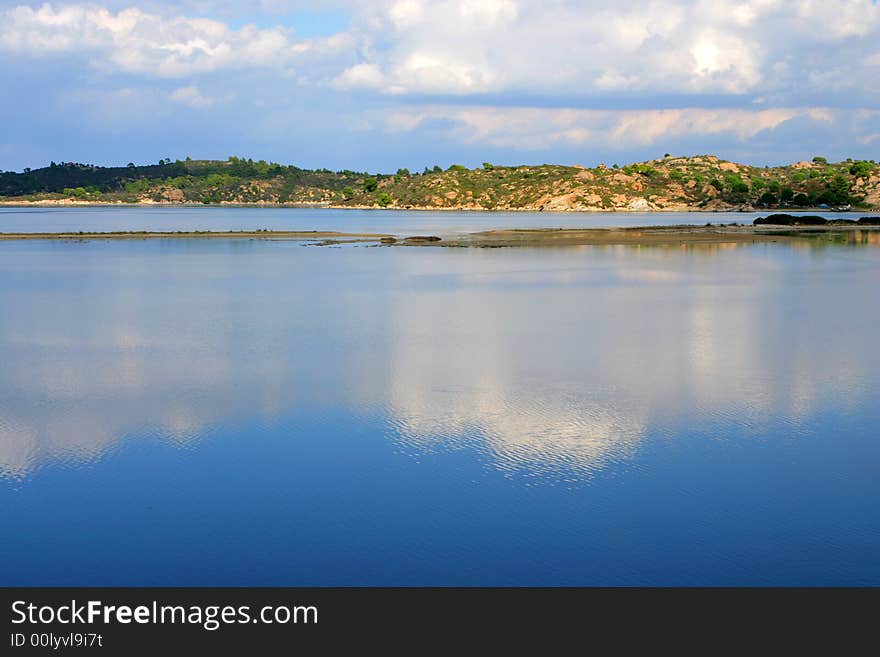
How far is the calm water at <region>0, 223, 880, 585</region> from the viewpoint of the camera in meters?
12.1

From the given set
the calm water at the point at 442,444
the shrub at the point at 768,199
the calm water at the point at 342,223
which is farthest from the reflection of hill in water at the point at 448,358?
the shrub at the point at 768,199

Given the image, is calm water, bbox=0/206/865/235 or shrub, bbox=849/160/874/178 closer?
calm water, bbox=0/206/865/235

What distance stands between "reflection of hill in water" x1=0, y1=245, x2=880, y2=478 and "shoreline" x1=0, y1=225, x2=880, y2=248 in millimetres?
31140

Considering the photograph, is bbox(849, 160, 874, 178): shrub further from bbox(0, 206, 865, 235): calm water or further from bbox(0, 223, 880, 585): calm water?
bbox(0, 223, 880, 585): calm water

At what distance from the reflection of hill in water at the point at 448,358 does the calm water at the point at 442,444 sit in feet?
0.41

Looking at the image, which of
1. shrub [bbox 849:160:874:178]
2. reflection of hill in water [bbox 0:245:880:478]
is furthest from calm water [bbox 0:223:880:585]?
shrub [bbox 849:160:874:178]

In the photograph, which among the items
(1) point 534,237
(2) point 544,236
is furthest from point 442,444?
(2) point 544,236

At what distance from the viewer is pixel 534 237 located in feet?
284

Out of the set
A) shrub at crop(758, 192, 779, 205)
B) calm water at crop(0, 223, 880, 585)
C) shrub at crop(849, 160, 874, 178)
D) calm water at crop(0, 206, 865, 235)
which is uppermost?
shrub at crop(849, 160, 874, 178)

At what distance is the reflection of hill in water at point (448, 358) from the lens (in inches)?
709

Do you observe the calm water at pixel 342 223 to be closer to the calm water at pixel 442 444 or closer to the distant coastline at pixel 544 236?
the distant coastline at pixel 544 236

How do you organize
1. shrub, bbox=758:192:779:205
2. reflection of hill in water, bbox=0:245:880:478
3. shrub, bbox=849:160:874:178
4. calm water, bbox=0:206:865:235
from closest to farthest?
reflection of hill in water, bbox=0:245:880:478 < calm water, bbox=0:206:865:235 < shrub, bbox=758:192:779:205 < shrub, bbox=849:160:874:178

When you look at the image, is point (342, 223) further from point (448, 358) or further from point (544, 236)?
point (448, 358)
